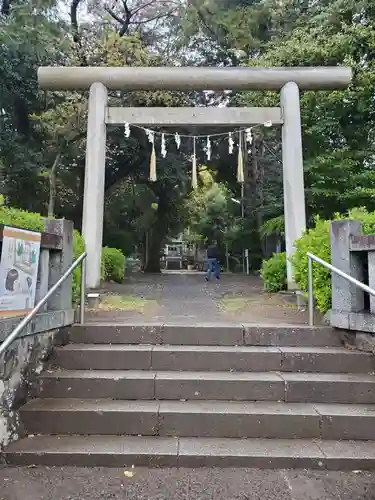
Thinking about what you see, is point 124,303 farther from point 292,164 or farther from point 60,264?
point 292,164

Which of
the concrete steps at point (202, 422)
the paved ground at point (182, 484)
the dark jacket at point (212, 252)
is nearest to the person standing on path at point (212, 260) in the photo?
the dark jacket at point (212, 252)

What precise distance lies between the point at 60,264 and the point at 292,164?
516 cm

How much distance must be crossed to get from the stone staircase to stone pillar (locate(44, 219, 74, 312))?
342 mm

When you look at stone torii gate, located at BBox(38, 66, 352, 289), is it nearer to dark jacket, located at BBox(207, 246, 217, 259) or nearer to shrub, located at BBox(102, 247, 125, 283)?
shrub, located at BBox(102, 247, 125, 283)

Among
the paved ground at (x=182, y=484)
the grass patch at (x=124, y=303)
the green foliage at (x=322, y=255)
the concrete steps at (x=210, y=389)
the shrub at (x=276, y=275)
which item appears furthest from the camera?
the shrub at (x=276, y=275)

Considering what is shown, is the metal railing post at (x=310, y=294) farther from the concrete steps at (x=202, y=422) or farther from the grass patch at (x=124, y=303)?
the grass patch at (x=124, y=303)

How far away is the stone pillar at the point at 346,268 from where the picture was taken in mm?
4355

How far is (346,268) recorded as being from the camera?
14.5 ft

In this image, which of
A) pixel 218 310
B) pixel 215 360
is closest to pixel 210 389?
pixel 215 360

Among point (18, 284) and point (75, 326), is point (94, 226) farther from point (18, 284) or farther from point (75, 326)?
point (18, 284)

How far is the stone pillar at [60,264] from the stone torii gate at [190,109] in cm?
293

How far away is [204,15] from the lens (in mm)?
14156

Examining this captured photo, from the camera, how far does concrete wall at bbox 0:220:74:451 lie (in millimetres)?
3238

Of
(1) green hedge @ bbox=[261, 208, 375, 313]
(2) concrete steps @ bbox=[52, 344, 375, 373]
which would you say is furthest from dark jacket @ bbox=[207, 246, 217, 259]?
(2) concrete steps @ bbox=[52, 344, 375, 373]
